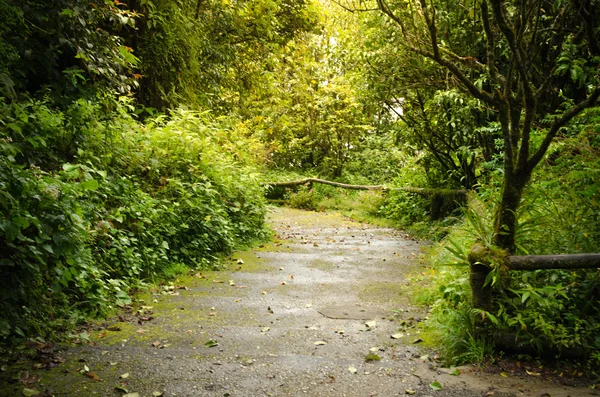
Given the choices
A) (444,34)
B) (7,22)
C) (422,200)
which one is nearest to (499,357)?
(7,22)

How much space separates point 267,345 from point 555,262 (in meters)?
2.50

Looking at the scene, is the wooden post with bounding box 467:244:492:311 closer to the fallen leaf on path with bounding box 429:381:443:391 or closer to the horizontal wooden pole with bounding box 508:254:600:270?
the horizontal wooden pole with bounding box 508:254:600:270

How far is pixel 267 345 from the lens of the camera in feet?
13.7

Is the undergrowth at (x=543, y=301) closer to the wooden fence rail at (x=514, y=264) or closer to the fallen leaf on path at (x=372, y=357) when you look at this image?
the wooden fence rail at (x=514, y=264)

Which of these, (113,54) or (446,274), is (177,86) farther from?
(446,274)

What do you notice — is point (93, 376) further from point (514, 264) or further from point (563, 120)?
point (563, 120)

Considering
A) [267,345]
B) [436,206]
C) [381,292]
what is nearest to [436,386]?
[267,345]

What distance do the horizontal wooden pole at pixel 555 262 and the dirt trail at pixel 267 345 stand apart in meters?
0.89

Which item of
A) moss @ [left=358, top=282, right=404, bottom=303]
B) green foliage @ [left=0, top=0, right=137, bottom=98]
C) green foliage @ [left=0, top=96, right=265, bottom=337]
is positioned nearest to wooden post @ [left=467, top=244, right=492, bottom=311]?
moss @ [left=358, top=282, right=404, bottom=303]

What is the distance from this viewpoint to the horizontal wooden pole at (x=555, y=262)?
3.48 m

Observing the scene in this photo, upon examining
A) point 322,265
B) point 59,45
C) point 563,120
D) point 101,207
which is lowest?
point 322,265

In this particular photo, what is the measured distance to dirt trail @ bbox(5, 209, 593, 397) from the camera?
3.29 meters

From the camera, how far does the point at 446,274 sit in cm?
517

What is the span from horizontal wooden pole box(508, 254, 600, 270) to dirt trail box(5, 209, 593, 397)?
2.91 ft
